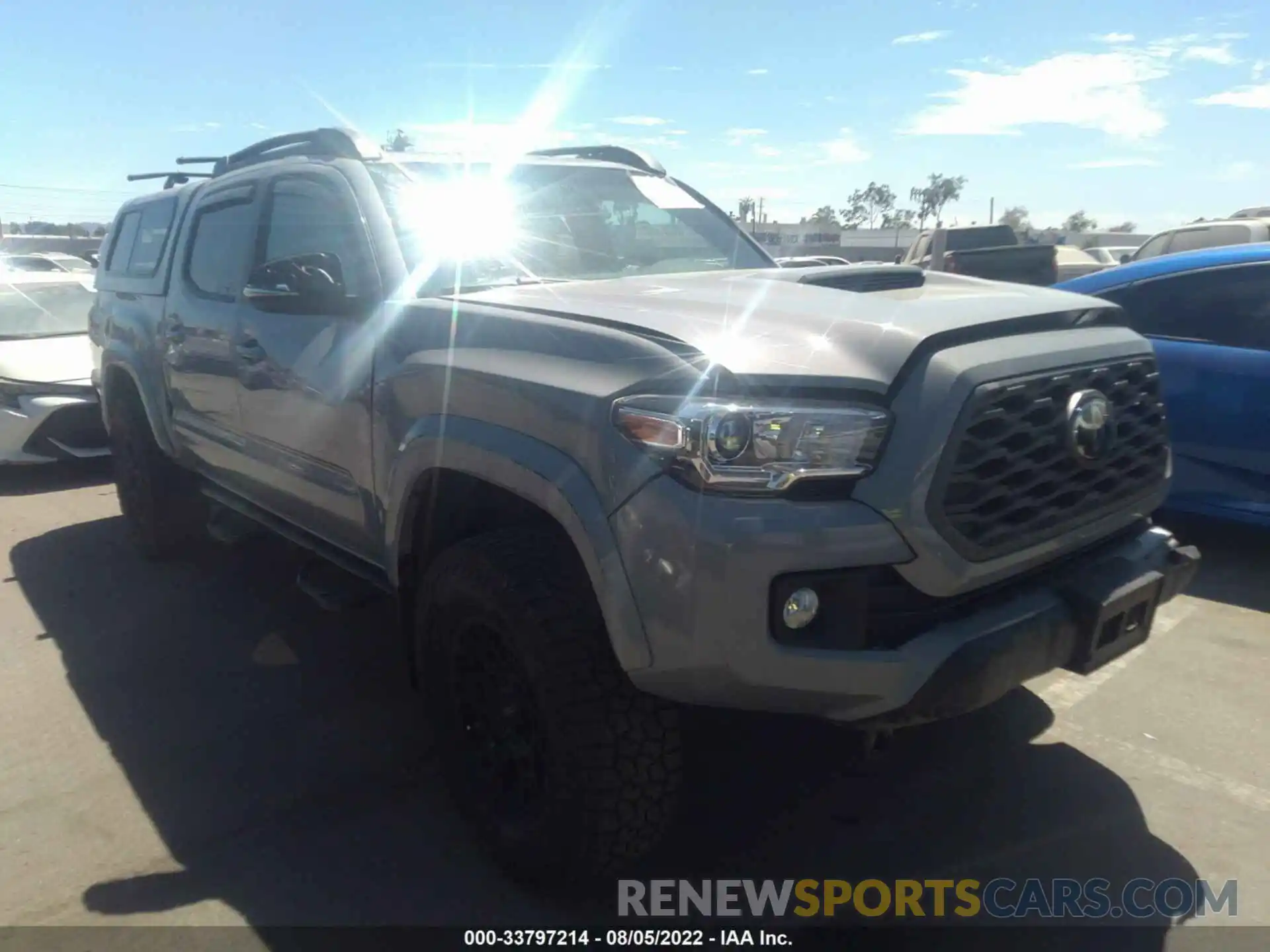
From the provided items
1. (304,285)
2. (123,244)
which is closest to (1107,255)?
(123,244)

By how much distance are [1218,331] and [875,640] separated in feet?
12.1

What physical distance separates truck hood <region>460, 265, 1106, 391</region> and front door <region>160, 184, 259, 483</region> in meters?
1.61

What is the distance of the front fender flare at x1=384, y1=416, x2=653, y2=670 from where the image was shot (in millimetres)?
2246

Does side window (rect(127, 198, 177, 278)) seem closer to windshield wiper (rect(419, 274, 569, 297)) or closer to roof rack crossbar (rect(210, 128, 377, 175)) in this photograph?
roof rack crossbar (rect(210, 128, 377, 175))

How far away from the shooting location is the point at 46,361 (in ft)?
25.3

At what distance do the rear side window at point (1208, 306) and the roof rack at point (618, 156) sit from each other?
8.50 feet

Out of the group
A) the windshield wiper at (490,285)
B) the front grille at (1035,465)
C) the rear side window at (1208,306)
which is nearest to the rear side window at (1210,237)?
the rear side window at (1208,306)

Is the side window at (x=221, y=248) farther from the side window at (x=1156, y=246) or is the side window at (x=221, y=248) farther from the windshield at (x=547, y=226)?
the side window at (x=1156, y=246)

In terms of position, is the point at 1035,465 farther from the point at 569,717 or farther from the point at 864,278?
the point at 569,717

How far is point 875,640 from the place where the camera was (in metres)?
2.24

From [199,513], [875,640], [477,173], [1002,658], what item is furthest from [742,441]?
[199,513]

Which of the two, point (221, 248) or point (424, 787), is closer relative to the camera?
point (424, 787)

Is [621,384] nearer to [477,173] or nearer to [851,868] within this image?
[851,868]

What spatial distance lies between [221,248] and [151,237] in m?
1.36
